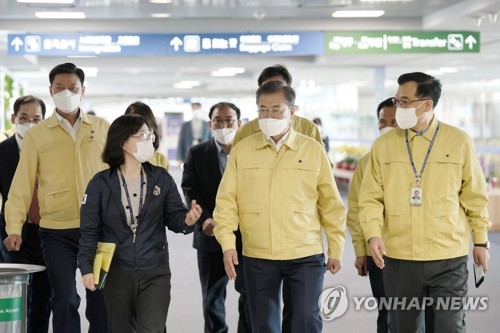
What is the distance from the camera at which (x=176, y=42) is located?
47.6 feet

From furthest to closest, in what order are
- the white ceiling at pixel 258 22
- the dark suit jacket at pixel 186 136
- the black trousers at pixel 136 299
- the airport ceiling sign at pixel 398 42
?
the dark suit jacket at pixel 186 136 < the airport ceiling sign at pixel 398 42 < the white ceiling at pixel 258 22 < the black trousers at pixel 136 299

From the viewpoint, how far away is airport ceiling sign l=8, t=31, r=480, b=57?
1443 centimetres

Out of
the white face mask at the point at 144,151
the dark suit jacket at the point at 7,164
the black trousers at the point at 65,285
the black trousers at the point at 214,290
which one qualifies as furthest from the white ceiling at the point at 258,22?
the white face mask at the point at 144,151

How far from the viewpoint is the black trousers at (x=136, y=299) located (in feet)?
15.7

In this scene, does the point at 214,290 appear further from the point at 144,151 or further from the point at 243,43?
the point at 243,43

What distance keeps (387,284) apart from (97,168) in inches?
82.5

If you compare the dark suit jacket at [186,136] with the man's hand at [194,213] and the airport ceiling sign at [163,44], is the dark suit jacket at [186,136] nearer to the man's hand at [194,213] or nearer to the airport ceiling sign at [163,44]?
the airport ceiling sign at [163,44]

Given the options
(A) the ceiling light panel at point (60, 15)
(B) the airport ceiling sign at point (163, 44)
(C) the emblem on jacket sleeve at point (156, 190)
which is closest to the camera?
(C) the emblem on jacket sleeve at point (156, 190)

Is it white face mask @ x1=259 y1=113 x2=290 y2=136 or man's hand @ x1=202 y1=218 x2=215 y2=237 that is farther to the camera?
man's hand @ x1=202 y1=218 x2=215 y2=237

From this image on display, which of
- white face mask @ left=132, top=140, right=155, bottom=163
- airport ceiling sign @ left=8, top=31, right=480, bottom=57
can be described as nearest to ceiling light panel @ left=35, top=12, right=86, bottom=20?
airport ceiling sign @ left=8, top=31, right=480, bottom=57

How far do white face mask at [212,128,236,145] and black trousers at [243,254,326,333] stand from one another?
1.40m

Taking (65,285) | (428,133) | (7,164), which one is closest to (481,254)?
(428,133)

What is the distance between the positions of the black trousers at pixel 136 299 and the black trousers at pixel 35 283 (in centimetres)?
161

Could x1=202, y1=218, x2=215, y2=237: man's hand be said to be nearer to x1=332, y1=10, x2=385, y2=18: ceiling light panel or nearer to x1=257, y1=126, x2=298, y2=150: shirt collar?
x1=257, y1=126, x2=298, y2=150: shirt collar
